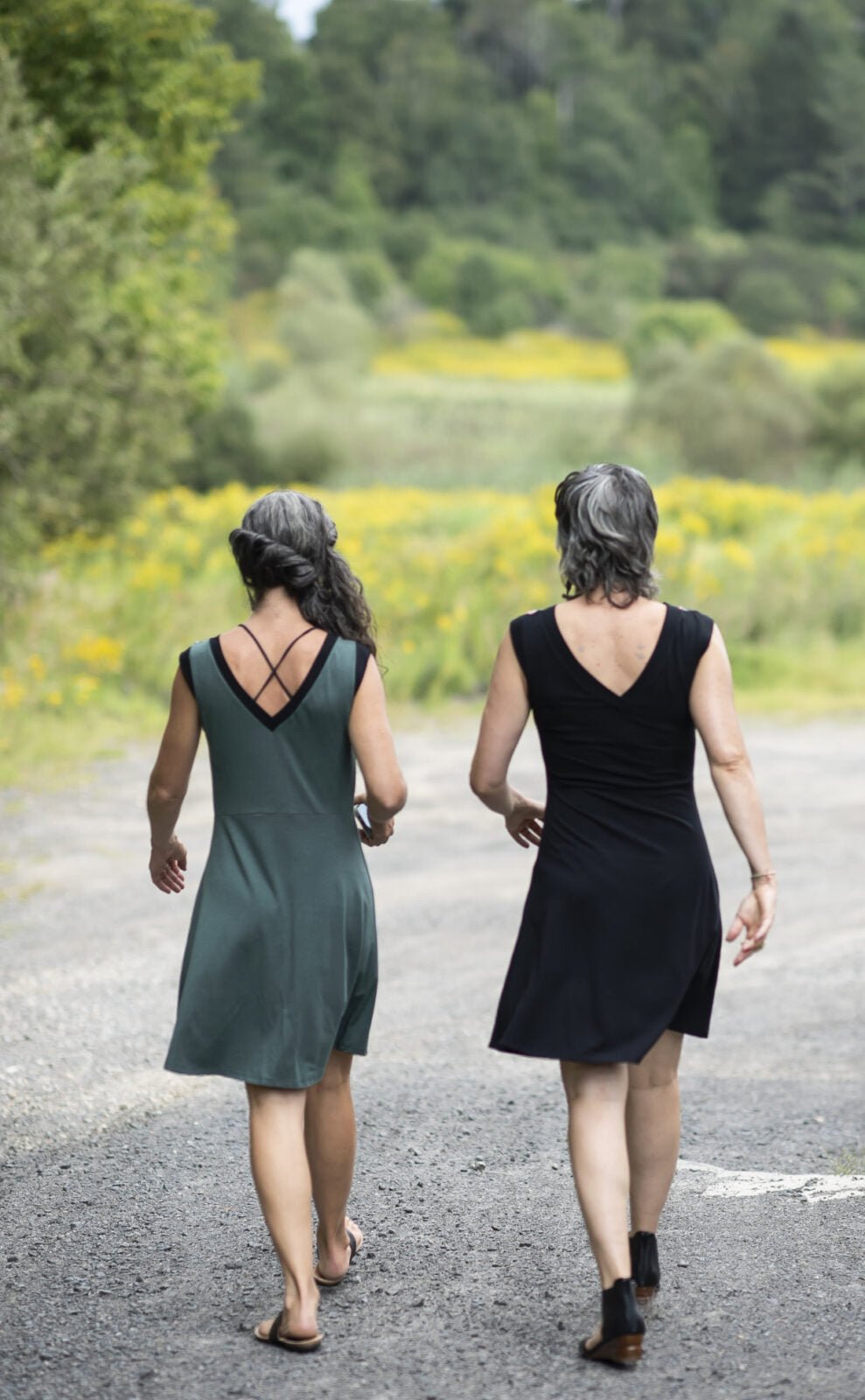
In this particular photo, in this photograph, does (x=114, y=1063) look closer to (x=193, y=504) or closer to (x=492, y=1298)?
(x=492, y=1298)

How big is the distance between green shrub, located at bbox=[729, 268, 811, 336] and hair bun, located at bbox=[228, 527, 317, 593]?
9137cm

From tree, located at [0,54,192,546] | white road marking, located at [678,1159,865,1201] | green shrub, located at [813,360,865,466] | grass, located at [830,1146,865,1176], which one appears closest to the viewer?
white road marking, located at [678,1159,865,1201]

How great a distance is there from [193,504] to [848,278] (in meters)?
89.9

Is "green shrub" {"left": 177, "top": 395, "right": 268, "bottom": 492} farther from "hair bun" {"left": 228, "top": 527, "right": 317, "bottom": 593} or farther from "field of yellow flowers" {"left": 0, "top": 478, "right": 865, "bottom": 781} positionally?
"hair bun" {"left": 228, "top": 527, "right": 317, "bottom": 593}

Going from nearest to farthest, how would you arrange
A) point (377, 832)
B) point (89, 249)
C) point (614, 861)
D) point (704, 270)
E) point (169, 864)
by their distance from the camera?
point (614, 861), point (377, 832), point (169, 864), point (89, 249), point (704, 270)

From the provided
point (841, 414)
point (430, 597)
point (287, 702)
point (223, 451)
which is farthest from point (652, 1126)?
point (841, 414)

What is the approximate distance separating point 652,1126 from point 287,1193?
2.53 feet

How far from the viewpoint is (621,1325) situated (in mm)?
3008

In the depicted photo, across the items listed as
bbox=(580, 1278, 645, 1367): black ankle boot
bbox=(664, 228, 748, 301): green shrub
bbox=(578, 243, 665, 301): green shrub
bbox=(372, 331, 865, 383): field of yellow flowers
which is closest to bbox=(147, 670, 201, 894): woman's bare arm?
bbox=(580, 1278, 645, 1367): black ankle boot

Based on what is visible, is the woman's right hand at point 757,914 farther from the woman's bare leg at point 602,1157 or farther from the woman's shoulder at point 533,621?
the woman's shoulder at point 533,621

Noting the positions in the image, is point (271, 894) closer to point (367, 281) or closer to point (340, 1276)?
point (340, 1276)

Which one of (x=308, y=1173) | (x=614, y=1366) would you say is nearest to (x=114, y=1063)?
(x=308, y=1173)

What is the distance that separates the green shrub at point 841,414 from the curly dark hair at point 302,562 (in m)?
31.4

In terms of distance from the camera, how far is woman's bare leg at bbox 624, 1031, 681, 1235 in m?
3.27
